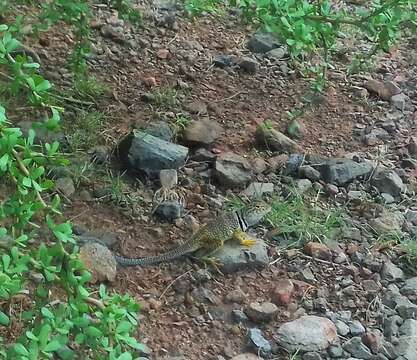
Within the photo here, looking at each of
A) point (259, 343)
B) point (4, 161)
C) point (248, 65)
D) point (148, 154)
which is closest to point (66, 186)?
point (148, 154)

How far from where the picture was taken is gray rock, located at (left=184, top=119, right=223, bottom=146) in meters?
3.52

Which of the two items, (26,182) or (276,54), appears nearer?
(26,182)

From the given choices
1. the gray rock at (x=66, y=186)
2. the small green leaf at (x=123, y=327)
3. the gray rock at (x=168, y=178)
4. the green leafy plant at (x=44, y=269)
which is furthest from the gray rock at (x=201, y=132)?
the small green leaf at (x=123, y=327)

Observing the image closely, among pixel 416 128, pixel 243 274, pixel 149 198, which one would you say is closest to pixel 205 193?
pixel 149 198

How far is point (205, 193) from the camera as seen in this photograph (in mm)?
3277

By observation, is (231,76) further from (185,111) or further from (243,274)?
(243,274)

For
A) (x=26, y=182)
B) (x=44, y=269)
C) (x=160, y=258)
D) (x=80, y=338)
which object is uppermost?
(x=26, y=182)

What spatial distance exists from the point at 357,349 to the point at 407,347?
0.15m

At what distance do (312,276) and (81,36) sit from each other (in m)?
1.23

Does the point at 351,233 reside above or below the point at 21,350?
below

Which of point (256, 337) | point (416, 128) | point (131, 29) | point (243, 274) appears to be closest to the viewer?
point (256, 337)

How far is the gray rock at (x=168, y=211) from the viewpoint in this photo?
3.11m

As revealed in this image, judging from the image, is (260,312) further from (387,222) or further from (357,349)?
(387,222)

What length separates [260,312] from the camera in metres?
2.71
